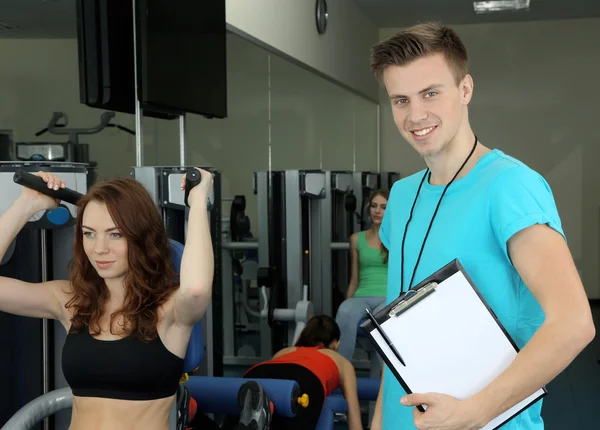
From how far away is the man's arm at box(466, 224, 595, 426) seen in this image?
36.7 inches

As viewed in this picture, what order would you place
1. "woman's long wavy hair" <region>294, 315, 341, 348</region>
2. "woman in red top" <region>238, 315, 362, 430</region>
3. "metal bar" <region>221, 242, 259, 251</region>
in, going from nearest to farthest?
"woman in red top" <region>238, 315, 362, 430</region>
"woman's long wavy hair" <region>294, 315, 341, 348</region>
"metal bar" <region>221, 242, 259, 251</region>

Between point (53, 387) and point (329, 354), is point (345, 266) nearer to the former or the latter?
point (329, 354)

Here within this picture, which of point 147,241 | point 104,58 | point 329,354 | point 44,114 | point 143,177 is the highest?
point 104,58

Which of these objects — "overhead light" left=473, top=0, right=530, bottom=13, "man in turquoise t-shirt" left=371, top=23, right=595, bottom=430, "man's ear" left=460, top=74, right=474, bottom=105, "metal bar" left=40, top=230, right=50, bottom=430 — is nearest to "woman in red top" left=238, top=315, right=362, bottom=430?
"metal bar" left=40, top=230, right=50, bottom=430

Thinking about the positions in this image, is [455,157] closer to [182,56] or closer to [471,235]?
[471,235]

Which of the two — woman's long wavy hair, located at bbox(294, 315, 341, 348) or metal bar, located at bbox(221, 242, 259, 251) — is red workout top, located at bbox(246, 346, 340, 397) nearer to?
woman's long wavy hair, located at bbox(294, 315, 341, 348)

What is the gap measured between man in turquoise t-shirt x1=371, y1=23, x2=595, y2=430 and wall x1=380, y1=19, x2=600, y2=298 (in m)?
7.53

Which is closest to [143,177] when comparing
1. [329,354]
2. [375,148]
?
[329,354]

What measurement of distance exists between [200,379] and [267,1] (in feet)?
7.52

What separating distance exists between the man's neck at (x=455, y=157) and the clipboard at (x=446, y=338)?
0.21 meters

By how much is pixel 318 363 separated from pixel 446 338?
83.1 inches

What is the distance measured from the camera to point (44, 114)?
2.21 m

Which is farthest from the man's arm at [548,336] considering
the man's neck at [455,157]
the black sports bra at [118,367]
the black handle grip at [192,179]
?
the black sports bra at [118,367]

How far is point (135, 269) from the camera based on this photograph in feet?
6.35
